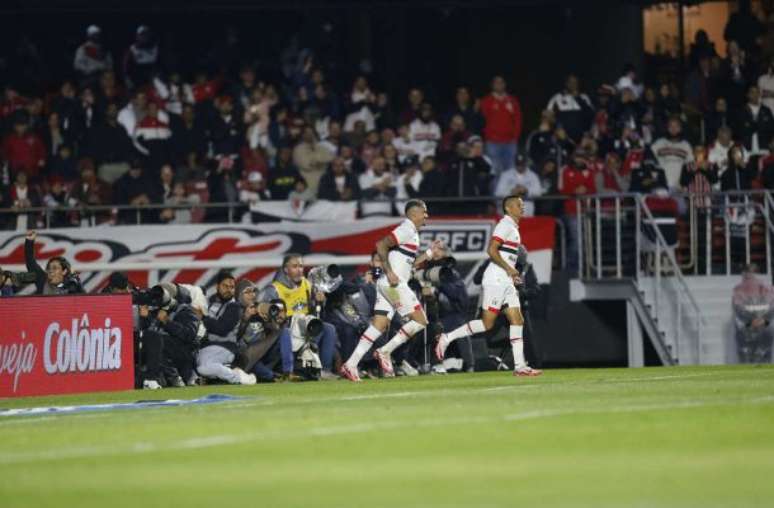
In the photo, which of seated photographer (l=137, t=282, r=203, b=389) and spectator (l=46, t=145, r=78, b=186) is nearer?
seated photographer (l=137, t=282, r=203, b=389)

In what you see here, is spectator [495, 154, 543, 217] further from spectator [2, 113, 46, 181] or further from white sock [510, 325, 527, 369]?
white sock [510, 325, 527, 369]

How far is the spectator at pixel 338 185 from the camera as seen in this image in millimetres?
25828

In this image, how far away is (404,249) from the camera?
759 inches

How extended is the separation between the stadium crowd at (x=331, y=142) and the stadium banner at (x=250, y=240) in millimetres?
501

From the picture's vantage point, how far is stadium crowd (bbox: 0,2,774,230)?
1028 inches

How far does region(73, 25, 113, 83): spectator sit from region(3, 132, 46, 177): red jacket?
2180 mm

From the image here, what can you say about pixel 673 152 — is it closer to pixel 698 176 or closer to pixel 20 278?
pixel 698 176

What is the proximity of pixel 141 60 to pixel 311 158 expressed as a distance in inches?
176

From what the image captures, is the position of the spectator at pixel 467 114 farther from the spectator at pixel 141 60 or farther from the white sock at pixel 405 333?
the white sock at pixel 405 333

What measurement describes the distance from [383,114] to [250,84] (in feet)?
7.23

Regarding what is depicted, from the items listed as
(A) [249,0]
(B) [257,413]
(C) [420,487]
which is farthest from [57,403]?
(A) [249,0]

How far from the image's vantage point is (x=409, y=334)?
64.4 feet

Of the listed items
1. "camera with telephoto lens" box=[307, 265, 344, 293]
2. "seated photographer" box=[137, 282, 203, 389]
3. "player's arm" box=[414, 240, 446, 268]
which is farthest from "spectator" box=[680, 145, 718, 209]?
"seated photographer" box=[137, 282, 203, 389]

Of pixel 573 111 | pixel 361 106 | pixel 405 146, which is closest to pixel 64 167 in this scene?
pixel 361 106
